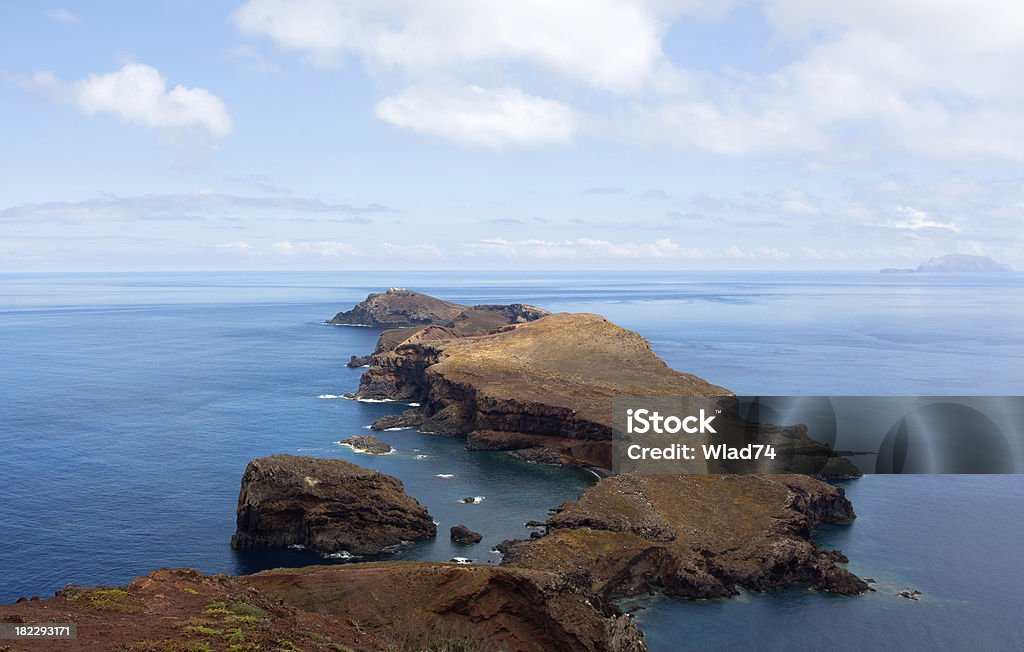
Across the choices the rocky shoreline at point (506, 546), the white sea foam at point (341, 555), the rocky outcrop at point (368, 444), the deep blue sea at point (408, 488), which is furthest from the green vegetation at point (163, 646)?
the rocky outcrop at point (368, 444)

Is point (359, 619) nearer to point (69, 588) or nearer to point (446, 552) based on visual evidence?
point (69, 588)

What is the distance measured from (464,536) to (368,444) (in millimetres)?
42563

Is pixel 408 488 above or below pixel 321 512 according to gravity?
below

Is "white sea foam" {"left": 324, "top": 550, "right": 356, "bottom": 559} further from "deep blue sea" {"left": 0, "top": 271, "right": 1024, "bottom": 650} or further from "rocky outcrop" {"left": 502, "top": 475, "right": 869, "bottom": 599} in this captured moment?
"rocky outcrop" {"left": 502, "top": 475, "right": 869, "bottom": 599}

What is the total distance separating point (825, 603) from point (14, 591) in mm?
70943

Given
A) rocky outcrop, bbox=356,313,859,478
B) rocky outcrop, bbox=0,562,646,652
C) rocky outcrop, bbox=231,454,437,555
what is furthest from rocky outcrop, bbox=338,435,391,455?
rocky outcrop, bbox=0,562,646,652

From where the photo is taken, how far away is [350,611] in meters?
54.3

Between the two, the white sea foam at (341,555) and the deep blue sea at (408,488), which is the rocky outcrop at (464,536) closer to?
the deep blue sea at (408,488)

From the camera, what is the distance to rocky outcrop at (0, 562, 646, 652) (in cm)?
3956

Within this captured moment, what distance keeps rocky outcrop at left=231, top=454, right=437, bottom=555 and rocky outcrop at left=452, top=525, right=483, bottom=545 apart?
11.5 feet

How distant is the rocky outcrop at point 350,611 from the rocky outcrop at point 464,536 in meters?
17.6

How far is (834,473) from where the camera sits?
108 metres

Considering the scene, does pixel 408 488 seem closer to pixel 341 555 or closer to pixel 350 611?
pixel 341 555

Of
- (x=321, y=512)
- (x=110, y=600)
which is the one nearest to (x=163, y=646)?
(x=110, y=600)
